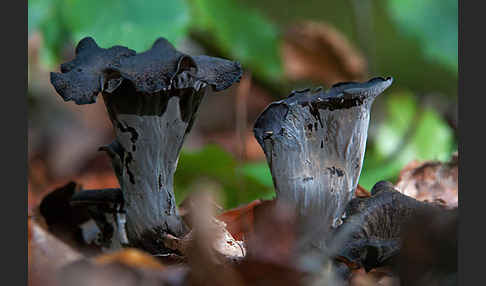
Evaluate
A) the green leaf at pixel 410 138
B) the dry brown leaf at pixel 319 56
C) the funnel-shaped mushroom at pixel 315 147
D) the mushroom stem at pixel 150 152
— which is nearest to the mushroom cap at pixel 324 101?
the funnel-shaped mushroom at pixel 315 147

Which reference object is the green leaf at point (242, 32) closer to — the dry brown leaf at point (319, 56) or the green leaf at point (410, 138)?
the dry brown leaf at point (319, 56)

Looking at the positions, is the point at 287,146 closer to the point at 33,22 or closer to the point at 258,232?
the point at 258,232

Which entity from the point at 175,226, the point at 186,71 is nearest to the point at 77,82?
the point at 186,71

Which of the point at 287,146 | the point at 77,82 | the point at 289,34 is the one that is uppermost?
the point at 289,34

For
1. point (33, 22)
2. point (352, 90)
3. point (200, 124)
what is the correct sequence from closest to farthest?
point (352, 90) < point (33, 22) < point (200, 124)

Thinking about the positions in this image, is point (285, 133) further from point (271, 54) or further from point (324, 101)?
point (271, 54)

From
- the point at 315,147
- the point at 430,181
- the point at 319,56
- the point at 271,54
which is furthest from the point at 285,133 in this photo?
the point at 319,56
